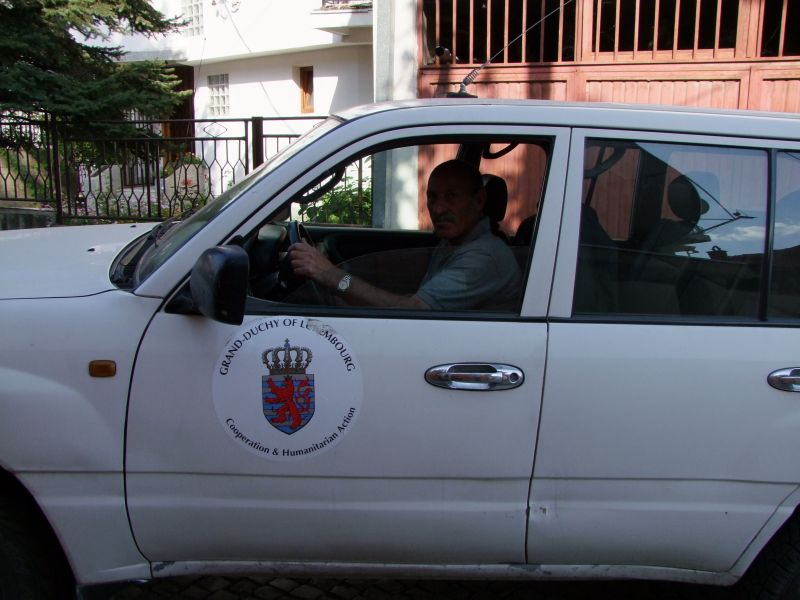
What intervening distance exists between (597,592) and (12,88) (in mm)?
8517

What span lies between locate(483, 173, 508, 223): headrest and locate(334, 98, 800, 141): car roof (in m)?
0.78

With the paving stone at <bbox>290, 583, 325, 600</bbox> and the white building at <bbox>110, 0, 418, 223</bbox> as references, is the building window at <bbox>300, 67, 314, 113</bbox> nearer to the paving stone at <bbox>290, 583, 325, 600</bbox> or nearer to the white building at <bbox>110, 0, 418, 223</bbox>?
the white building at <bbox>110, 0, 418, 223</bbox>

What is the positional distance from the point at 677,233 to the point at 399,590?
71.9 inches

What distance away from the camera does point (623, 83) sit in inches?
321

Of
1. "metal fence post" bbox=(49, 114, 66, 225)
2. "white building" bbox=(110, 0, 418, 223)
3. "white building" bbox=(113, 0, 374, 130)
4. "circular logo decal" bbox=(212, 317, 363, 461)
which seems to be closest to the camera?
"circular logo decal" bbox=(212, 317, 363, 461)

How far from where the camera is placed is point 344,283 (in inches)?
102

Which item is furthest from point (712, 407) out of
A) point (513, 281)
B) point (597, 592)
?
point (597, 592)

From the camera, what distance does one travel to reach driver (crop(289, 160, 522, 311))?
2551 mm

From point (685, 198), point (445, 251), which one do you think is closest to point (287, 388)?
point (445, 251)

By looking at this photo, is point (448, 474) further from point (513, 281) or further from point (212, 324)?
point (212, 324)

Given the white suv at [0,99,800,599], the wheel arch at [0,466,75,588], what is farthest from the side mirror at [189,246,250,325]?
the wheel arch at [0,466,75,588]

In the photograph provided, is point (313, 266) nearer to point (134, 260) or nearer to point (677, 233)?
point (134, 260)

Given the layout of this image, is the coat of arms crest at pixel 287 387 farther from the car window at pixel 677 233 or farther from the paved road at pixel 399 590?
the paved road at pixel 399 590

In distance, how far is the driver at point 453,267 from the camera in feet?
8.37
